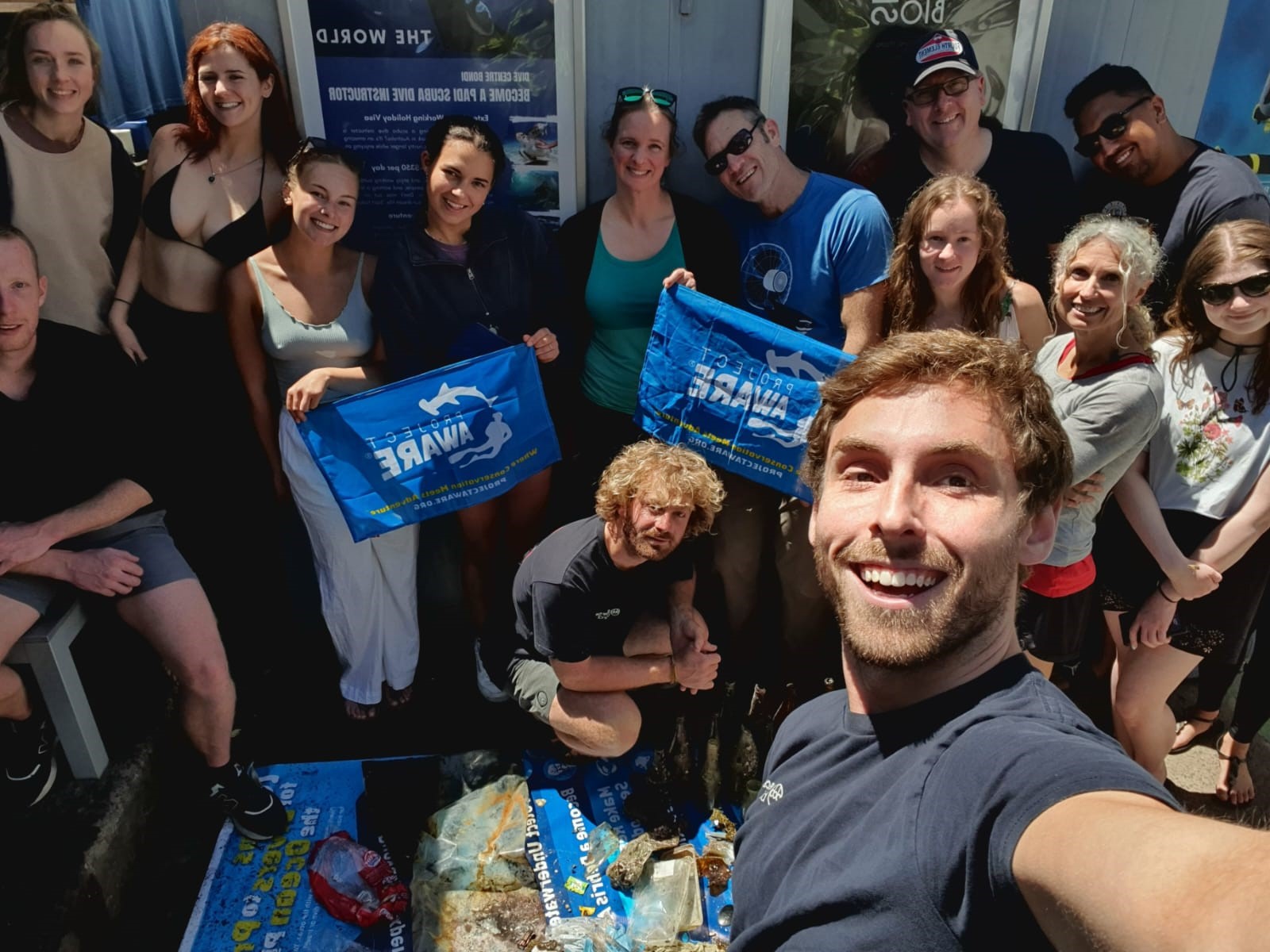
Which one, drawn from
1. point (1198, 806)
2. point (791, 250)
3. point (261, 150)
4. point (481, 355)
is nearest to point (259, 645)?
point (481, 355)

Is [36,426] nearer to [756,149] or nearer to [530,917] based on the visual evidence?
[530,917]

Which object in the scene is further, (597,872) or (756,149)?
(756,149)

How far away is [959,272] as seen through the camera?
10.5 feet

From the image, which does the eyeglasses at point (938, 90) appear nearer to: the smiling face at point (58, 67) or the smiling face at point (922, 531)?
the smiling face at point (922, 531)

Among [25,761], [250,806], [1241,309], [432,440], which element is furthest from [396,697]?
[1241,309]

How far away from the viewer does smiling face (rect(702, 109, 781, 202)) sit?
139 inches

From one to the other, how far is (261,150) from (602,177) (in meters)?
1.58

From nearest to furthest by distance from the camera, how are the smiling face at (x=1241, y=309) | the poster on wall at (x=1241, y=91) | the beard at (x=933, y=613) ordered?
the beard at (x=933, y=613), the smiling face at (x=1241, y=309), the poster on wall at (x=1241, y=91)

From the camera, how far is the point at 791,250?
358cm

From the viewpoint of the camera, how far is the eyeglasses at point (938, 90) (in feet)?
12.1

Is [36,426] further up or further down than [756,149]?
further down

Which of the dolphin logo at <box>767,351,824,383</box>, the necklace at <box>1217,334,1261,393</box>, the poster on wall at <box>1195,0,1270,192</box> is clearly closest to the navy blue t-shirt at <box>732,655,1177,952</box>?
the dolphin logo at <box>767,351,824,383</box>

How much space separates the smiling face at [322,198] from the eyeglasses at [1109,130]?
3410 millimetres

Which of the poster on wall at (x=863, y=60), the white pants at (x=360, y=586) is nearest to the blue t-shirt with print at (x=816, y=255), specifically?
the poster on wall at (x=863, y=60)
